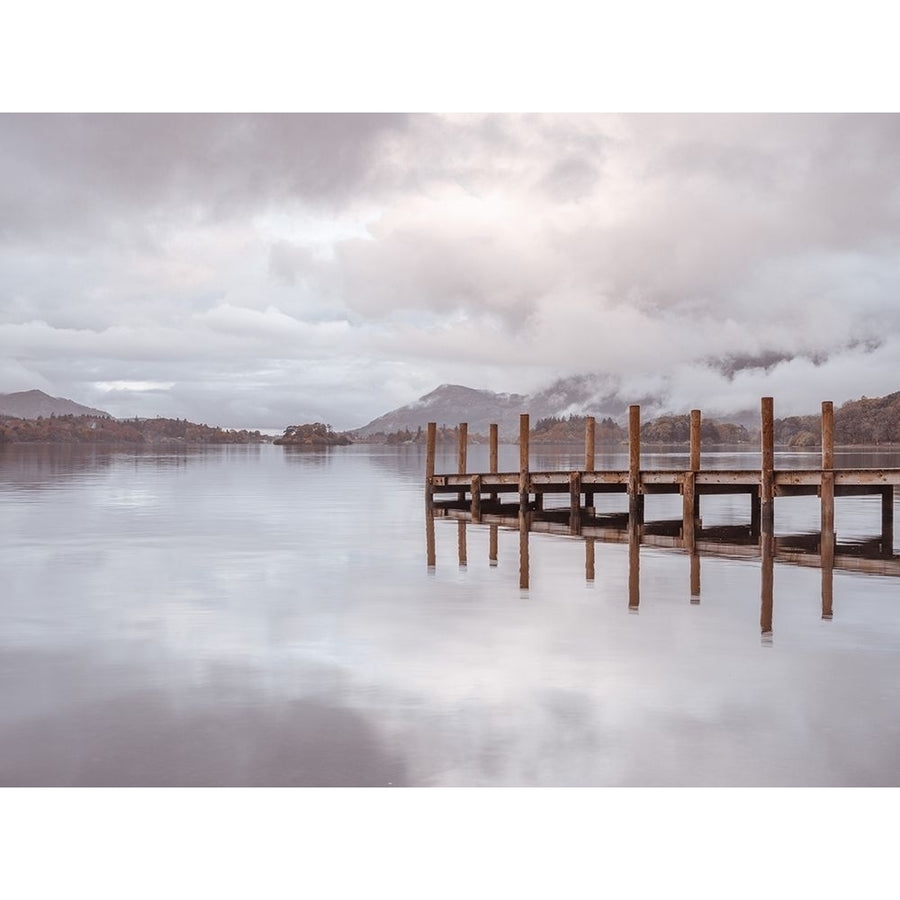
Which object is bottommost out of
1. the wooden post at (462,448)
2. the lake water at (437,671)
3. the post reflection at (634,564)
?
the lake water at (437,671)

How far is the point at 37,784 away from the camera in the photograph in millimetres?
7836

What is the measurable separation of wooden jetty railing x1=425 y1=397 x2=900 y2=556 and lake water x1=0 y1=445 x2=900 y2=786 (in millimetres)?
3999

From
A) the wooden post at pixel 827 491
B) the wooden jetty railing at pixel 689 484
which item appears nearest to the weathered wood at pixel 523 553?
the wooden jetty railing at pixel 689 484

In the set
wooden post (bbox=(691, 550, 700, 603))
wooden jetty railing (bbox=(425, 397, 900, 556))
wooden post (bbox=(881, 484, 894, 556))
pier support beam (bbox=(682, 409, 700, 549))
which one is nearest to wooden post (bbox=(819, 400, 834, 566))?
wooden jetty railing (bbox=(425, 397, 900, 556))

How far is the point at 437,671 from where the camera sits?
11.2 m

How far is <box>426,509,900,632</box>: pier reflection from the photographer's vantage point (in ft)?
56.0

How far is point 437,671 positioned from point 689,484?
52.9 feet

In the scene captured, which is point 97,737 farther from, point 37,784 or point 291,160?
point 291,160

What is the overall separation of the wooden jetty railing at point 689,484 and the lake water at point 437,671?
400 cm

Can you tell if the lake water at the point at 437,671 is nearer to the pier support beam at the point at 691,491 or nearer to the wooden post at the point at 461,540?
the wooden post at the point at 461,540

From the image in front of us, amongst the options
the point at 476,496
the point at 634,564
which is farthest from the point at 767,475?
the point at 476,496

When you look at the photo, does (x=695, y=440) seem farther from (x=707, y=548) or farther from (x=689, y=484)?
(x=707, y=548)

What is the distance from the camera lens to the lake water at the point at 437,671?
8.27 metres
